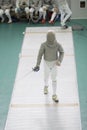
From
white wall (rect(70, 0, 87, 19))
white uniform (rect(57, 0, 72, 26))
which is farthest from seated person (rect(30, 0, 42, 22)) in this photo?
white wall (rect(70, 0, 87, 19))

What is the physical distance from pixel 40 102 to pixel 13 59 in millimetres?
2340

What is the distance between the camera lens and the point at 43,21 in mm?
11391

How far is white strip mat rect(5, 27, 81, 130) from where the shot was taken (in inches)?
221

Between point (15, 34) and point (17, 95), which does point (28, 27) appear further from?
point (17, 95)

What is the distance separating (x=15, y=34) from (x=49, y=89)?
3.92m

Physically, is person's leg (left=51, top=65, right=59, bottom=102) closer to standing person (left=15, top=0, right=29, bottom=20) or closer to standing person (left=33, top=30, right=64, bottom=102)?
standing person (left=33, top=30, right=64, bottom=102)

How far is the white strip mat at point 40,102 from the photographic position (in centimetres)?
562

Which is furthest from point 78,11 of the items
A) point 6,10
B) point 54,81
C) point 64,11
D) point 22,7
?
point 54,81

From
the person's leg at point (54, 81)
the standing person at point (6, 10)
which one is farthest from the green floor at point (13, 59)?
the person's leg at point (54, 81)

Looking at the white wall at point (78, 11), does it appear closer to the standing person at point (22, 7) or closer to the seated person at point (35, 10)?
the seated person at point (35, 10)

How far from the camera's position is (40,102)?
6254 mm

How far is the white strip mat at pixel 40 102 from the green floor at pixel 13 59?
0.37ft

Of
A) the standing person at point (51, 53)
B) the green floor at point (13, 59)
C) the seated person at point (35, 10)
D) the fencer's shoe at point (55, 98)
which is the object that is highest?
the standing person at point (51, 53)

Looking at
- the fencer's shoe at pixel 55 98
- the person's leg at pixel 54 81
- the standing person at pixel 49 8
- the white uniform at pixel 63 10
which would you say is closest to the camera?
the person's leg at pixel 54 81
